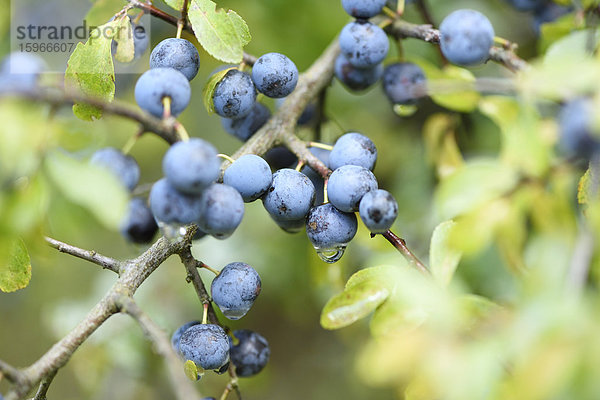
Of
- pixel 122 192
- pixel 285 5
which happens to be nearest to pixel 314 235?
pixel 122 192

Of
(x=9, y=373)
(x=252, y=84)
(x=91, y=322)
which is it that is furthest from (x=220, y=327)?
(x=252, y=84)

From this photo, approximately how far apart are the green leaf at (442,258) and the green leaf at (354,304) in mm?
89

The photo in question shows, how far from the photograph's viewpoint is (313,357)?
2363mm

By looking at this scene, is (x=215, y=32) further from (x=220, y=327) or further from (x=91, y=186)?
(x=220, y=327)

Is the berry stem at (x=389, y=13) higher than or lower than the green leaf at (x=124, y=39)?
higher

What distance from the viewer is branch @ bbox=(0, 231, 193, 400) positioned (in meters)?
0.78

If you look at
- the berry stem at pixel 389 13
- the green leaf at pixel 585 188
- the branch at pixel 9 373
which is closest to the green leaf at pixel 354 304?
the green leaf at pixel 585 188

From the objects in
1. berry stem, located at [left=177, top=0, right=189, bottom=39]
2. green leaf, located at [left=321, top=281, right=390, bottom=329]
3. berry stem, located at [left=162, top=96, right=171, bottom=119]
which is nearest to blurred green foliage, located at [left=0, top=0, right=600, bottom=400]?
green leaf, located at [left=321, top=281, right=390, bottom=329]

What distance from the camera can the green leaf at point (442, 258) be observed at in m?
0.91

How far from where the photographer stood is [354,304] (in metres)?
0.91

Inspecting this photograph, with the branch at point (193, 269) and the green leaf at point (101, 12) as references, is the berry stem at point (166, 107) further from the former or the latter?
the green leaf at point (101, 12)

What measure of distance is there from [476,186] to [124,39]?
0.72 meters

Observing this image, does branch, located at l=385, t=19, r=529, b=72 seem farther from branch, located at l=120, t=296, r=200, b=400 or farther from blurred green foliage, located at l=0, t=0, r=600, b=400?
branch, located at l=120, t=296, r=200, b=400

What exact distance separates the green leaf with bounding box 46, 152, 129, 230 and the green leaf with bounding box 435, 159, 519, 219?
0.42 metres
